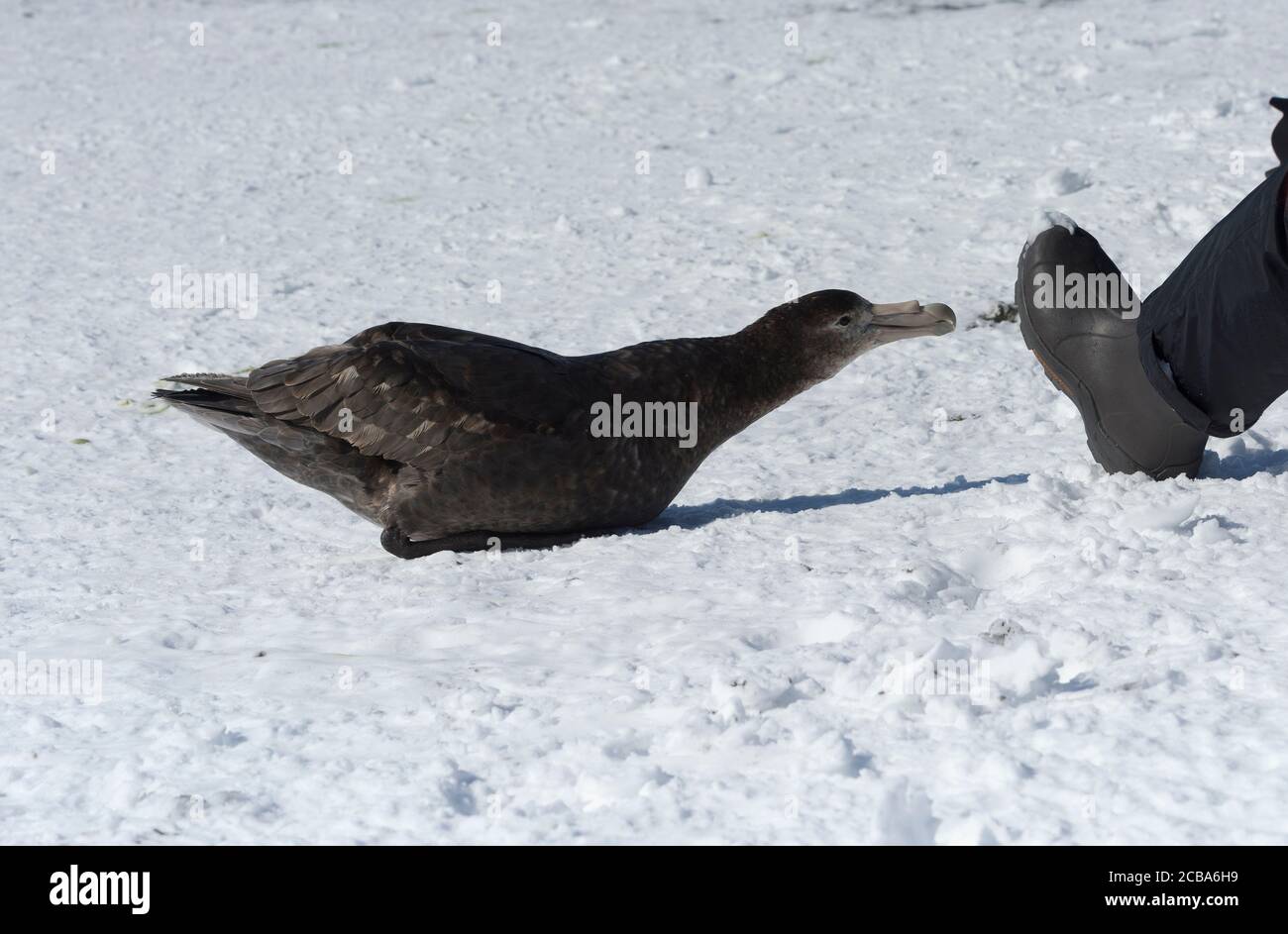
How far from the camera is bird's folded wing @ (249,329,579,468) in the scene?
440 centimetres

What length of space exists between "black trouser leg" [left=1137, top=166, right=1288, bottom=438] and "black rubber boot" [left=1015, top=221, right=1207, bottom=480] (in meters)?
0.07

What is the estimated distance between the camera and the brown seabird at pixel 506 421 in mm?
4402

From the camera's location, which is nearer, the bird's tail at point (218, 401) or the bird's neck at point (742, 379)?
the bird's neck at point (742, 379)

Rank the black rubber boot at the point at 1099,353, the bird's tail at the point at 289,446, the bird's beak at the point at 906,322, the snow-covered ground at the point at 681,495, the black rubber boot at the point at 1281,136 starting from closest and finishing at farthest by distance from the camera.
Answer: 1. the snow-covered ground at the point at 681,495
2. the black rubber boot at the point at 1281,136
3. the black rubber boot at the point at 1099,353
4. the bird's tail at the point at 289,446
5. the bird's beak at the point at 906,322

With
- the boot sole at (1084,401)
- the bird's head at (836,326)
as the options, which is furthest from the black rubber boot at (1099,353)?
the bird's head at (836,326)

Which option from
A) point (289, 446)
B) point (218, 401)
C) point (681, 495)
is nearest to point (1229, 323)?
point (681, 495)

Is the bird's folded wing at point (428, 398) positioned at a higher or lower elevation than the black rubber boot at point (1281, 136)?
lower

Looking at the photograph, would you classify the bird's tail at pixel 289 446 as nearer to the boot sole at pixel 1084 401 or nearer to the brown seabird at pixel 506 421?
the brown seabird at pixel 506 421

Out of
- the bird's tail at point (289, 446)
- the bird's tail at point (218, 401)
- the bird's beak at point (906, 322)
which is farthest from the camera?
the bird's beak at point (906, 322)

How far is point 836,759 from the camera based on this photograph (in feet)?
8.95

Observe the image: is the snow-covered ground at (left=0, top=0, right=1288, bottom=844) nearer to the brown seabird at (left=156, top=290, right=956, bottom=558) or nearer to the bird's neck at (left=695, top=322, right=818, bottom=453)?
the brown seabird at (left=156, top=290, right=956, bottom=558)

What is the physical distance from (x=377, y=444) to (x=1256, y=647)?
253cm

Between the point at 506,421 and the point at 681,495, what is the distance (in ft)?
3.03

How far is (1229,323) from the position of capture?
3.86m
